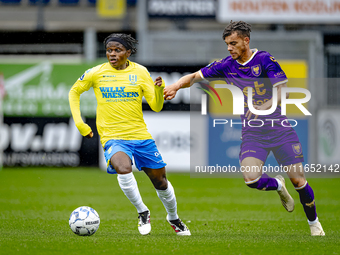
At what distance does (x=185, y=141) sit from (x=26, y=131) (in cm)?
451

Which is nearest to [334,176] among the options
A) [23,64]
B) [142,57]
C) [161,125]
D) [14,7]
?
[161,125]

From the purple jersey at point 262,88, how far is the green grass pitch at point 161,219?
1.11 metres

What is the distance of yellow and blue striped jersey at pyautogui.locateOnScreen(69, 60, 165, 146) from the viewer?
6.17 m

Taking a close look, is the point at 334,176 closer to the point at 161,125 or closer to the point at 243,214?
the point at 161,125

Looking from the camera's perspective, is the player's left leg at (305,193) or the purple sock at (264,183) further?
the purple sock at (264,183)

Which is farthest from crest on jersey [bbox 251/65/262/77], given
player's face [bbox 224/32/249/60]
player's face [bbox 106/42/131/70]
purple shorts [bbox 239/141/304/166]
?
player's face [bbox 106/42/131/70]

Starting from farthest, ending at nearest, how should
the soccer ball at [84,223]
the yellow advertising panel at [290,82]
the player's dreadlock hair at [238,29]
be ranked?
1. the yellow advertising panel at [290,82]
2. the player's dreadlock hair at [238,29]
3. the soccer ball at [84,223]

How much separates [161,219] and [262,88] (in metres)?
2.57

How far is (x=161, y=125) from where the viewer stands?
596 inches

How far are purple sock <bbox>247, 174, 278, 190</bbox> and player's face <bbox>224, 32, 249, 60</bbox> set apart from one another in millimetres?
1373

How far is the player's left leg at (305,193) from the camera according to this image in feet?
19.5

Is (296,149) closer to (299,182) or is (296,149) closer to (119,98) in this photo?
(299,182)

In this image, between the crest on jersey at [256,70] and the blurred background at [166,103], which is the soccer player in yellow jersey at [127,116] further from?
the blurred background at [166,103]

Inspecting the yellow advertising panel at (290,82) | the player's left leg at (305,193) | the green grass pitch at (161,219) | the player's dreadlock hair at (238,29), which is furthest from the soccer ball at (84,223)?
the yellow advertising panel at (290,82)
